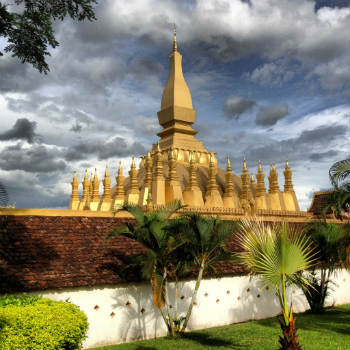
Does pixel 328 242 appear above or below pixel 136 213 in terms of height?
below

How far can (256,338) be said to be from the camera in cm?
998

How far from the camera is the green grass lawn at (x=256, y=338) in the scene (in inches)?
366

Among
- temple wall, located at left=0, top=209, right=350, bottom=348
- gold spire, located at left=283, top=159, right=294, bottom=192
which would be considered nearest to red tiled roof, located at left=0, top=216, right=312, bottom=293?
temple wall, located at left=0, top=209, right=350, bottom=348

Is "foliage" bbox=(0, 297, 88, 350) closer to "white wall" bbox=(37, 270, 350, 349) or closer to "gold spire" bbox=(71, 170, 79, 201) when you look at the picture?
"white wall" bbox=(37, 270, 350, 349)

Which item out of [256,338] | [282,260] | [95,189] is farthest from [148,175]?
[282,260]

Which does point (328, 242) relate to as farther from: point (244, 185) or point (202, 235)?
point (244, 185)

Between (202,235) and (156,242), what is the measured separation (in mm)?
1131

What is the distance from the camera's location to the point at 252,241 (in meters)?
7.20

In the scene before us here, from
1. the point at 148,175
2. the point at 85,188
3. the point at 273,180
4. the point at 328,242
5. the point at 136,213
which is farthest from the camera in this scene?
the point at 85,188

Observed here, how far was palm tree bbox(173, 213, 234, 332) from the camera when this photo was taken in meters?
9.47

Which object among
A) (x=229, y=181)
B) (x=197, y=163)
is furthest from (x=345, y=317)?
(x=197, y=163)

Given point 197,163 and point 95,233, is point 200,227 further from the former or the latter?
point 197,163

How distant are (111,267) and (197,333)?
9.97 feet

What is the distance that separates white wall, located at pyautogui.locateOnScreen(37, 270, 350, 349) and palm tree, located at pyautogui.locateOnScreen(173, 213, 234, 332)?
1.11 metres
